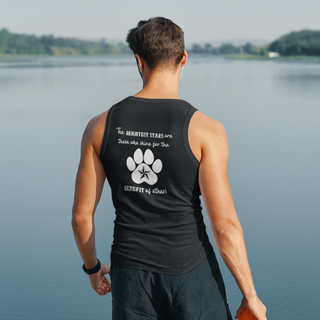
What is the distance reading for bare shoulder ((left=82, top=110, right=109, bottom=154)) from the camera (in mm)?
1243

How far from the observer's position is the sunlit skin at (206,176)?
118cm

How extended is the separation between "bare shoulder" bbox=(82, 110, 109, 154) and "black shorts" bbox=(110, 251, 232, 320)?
14.8 inches

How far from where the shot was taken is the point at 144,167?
1.21 m

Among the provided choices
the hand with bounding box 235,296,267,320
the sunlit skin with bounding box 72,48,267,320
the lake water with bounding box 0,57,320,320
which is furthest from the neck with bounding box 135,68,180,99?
the lake water with bounding box 0,57,320,320

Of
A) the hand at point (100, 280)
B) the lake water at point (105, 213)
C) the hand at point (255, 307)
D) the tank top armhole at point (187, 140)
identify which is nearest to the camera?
the tank top armhole at point (187, 140)

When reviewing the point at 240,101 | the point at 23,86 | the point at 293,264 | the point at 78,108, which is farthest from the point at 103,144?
the point at 23,86

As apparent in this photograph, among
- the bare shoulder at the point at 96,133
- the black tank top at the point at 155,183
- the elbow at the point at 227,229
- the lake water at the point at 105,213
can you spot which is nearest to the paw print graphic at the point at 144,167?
the black tank top at the point at 155,183

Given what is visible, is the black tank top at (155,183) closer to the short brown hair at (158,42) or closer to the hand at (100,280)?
the short brown hair at (158,42)

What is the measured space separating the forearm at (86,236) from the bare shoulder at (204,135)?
1.45 ft

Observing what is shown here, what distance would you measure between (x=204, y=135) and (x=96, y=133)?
0.32 m

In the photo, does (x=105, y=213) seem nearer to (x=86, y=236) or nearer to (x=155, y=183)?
(x=86, y=236)

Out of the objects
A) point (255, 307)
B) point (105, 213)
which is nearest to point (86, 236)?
point (255, 307)

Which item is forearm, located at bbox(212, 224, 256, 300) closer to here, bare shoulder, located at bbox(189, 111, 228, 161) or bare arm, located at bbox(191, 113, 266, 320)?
bare arm, located at bbox(191, 113, 266, 320)

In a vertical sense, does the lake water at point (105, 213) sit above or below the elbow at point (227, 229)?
below
